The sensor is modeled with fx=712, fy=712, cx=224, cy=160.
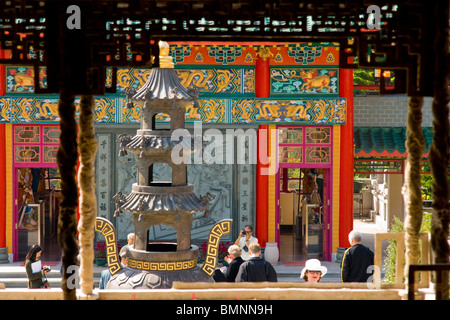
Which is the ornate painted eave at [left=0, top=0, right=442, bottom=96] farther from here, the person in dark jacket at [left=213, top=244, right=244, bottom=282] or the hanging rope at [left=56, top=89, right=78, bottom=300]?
the person in dark jacket at [left=213, top=244, right=244, bottom=282]

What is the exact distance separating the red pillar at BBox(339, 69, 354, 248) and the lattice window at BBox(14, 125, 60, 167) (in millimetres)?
6045

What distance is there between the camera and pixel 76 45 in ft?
18.7

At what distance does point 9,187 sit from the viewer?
14977 mm

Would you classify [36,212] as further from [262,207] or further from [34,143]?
[262,207]

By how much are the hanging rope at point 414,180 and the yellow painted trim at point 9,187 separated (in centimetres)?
1080

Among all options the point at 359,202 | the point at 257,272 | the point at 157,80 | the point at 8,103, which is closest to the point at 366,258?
the point at 257,272

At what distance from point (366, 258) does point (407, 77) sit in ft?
13.8

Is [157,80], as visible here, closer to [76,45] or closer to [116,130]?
[76,45]

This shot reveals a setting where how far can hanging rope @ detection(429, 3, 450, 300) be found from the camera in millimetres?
5535

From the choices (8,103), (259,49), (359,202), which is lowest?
(359,202)

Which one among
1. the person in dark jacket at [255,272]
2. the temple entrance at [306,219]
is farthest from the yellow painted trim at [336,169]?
the person in dark jacket at [255,272]

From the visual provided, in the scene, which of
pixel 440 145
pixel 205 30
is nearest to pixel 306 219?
pixel 440 145

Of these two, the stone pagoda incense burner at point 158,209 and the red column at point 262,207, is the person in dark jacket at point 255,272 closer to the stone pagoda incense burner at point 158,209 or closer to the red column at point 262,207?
the stone pagoda incense burner at point 158,209
